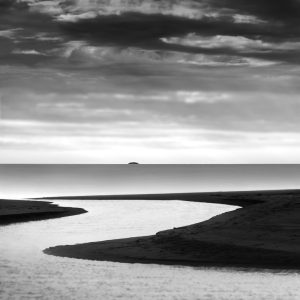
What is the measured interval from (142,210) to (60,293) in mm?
46936

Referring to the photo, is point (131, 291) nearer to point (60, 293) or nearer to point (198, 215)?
point (60, 293)

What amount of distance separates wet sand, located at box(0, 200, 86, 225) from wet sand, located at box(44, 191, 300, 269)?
70.1 feet

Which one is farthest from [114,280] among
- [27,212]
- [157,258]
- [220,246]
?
[27,212]

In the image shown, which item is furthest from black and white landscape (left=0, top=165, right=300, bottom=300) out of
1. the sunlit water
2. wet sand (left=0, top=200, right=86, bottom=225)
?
wet sand (left=0, top=200, right=86, bottom=225)

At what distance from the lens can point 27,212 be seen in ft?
216

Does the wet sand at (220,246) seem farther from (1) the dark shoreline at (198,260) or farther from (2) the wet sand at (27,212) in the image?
(2) the wet sand at (27,212)

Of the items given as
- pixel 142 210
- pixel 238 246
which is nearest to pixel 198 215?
pixel 142 210

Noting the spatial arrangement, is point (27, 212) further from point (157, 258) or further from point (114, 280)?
point (114, 280)

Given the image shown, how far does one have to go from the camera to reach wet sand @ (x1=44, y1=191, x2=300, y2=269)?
113 feet

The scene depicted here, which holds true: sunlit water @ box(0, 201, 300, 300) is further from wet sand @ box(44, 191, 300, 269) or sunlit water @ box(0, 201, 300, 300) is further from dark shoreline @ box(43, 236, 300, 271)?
wet sand @ box(44, 191, 300, 269)

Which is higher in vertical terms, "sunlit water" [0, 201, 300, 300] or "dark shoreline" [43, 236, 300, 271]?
"dark shoreline" [43, 236, 300, 271]

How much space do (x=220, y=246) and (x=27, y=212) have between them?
33.7 m

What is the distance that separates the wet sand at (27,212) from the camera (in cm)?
6076

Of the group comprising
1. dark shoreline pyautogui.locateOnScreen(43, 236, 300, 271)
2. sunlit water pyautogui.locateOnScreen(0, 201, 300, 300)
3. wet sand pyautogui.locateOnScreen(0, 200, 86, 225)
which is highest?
wet sand pyautogui.locateOnScreen(0, 200, 86, 225)
